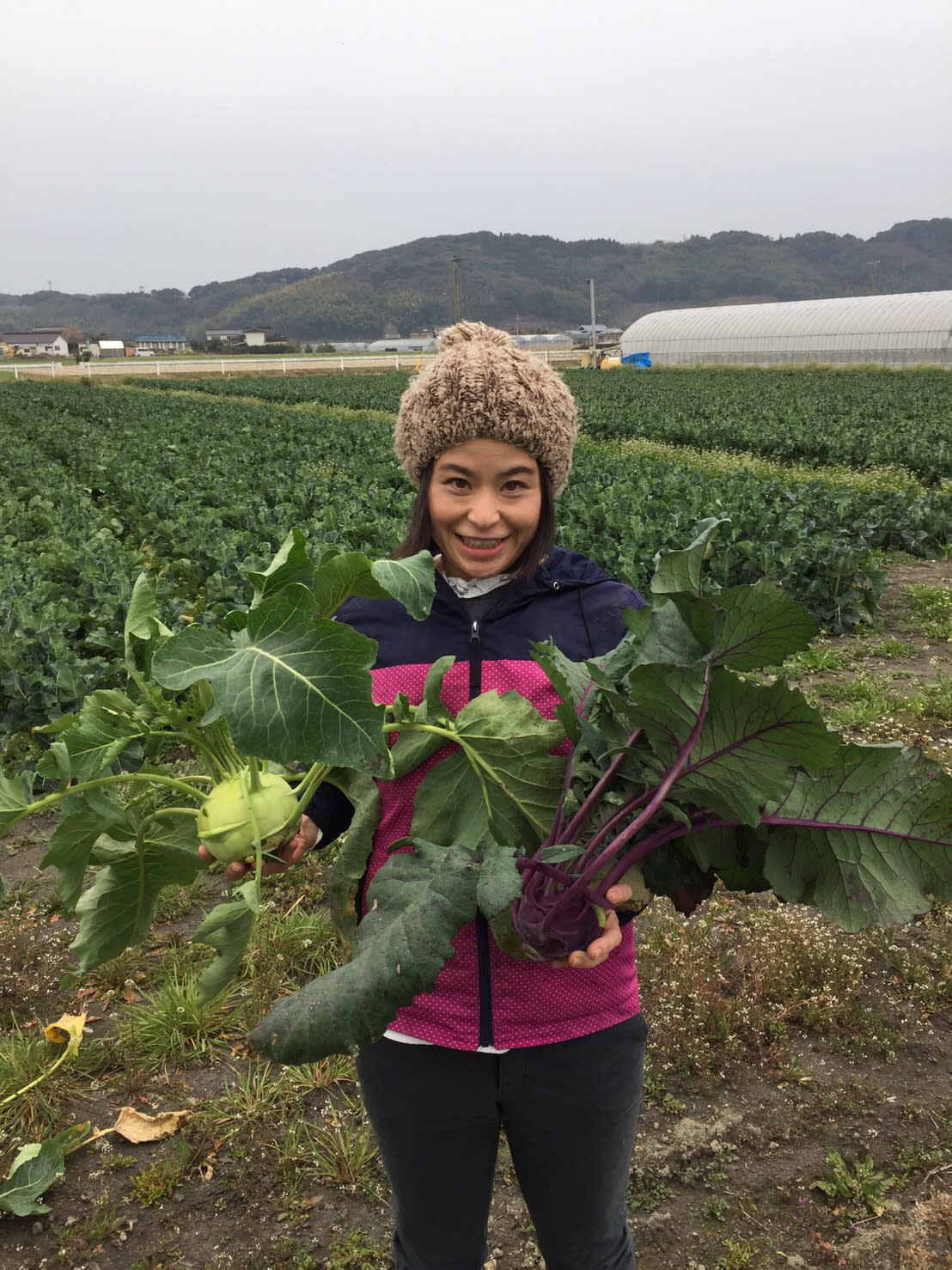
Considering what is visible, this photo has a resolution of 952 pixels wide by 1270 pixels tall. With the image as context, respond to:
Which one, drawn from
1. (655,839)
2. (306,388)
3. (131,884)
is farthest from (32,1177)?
(306,388)

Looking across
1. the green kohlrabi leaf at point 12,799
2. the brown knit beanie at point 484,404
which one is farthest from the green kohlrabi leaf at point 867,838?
the green kohlrabi leaf at point 12,799

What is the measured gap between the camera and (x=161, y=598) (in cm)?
790

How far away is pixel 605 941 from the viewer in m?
1.55

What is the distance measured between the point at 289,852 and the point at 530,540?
785mm

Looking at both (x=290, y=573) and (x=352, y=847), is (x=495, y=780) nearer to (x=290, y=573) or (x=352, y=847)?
(x=352, y=847)

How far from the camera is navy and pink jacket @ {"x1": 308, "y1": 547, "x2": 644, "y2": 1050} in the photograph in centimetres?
178

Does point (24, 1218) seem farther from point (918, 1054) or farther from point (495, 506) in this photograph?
point (918, 1054)

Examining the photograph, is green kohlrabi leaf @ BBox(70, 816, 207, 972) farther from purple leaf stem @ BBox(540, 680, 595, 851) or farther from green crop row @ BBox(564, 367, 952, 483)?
green crop row @ BBox(564, 367, 952, 483)

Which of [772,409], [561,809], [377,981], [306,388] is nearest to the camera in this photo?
[377,981]

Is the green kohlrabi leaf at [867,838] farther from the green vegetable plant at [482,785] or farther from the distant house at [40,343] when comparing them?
the distant house at [40,343]

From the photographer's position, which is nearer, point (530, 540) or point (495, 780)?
point (495, 780)

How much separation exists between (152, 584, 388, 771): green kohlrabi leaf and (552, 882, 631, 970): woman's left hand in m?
0.47

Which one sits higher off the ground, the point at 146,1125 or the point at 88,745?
the point at 88,745

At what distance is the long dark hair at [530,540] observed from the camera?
1947 millimetres
